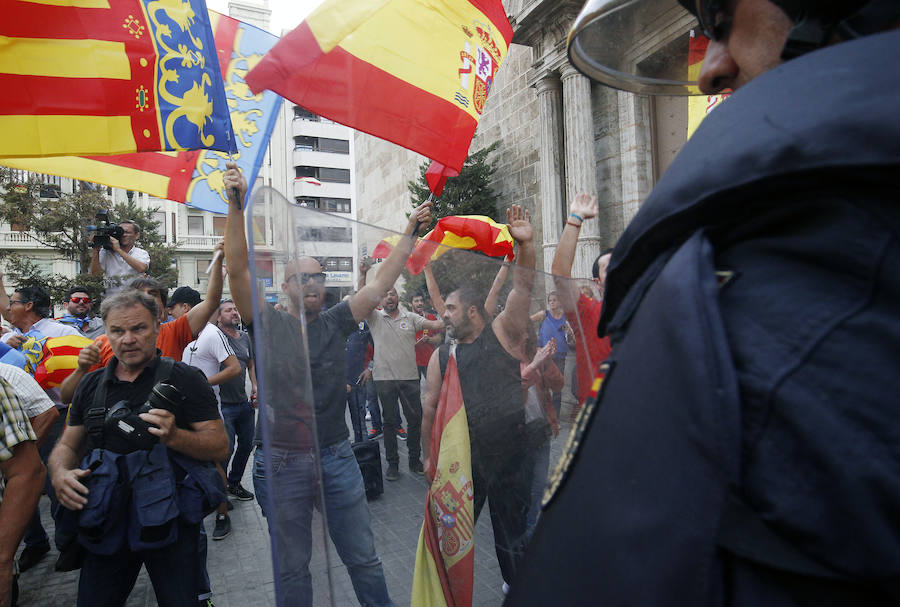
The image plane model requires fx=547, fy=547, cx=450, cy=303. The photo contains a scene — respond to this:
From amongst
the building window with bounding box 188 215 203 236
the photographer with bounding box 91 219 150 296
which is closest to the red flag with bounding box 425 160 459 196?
the photographer with bounding box 91 219 150 296

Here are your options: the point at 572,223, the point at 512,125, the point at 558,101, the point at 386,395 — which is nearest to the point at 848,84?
the point at 386,395

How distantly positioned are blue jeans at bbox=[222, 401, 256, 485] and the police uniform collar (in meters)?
5.07

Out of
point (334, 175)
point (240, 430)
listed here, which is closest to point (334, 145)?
point (334, 175)

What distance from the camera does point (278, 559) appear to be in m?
1.06

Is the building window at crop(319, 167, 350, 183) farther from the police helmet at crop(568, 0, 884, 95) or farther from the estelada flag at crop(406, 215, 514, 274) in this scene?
the police helmet at crop(568, 0, 884, 95)

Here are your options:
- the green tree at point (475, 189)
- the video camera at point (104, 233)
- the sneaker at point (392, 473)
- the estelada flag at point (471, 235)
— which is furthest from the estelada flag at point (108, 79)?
the green tree at point (475, 189)

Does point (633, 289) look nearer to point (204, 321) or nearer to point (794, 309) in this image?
point (794, 309)

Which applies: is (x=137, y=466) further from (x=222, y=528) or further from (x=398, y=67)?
(x=398, y=67)

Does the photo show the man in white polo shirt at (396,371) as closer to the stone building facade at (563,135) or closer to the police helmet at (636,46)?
the police helmet at (636,46)

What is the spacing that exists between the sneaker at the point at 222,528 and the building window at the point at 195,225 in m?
41.3

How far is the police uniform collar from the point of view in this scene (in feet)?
1.56

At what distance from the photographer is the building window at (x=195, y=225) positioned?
4122cm

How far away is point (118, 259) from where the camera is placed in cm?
519

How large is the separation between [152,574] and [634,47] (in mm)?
2967
